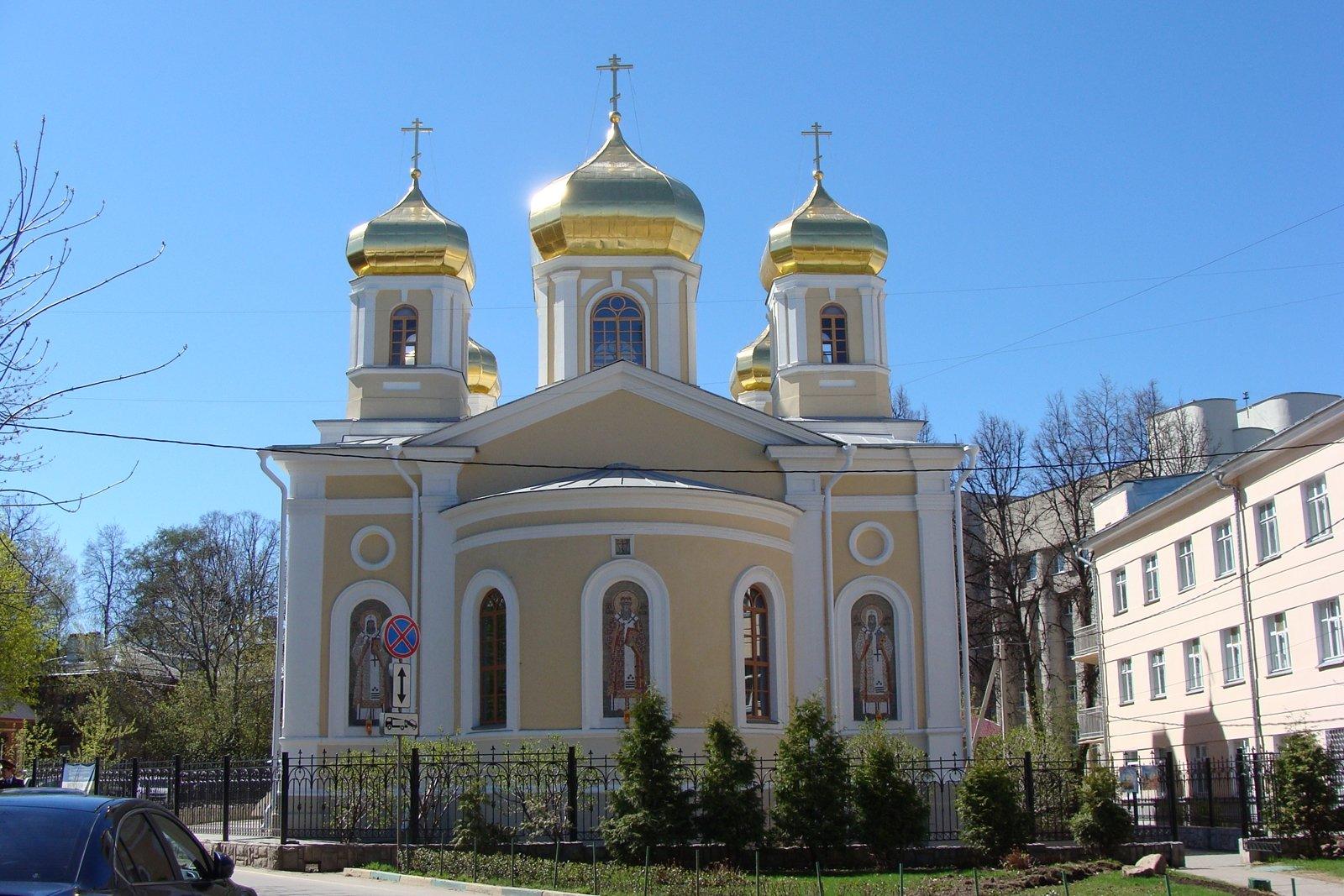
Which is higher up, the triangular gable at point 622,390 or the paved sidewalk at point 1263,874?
the triangular gable at point 622,390

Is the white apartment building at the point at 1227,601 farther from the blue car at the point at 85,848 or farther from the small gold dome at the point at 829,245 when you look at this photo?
the blue car at the point at 85,848

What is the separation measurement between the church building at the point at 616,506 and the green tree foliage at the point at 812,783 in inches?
194

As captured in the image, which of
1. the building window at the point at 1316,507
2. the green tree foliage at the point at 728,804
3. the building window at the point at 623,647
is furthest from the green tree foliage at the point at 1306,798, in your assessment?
the building window at the point at 623,647

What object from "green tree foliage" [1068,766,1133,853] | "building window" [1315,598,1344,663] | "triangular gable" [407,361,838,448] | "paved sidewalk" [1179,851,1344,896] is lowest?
"paved sidewalk" [1179,851,1344,896]

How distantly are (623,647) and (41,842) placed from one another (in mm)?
15240

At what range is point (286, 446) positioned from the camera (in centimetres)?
2395

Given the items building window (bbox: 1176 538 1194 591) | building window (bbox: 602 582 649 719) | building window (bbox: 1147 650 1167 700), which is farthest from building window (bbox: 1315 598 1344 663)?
building window (bbox: 602 582 649 719)

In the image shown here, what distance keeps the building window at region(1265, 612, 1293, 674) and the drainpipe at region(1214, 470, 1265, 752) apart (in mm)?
382

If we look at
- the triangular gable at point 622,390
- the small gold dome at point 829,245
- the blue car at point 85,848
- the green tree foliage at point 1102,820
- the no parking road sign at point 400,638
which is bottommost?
the green tree foliage at point 1102,820

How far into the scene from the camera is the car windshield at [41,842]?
5.99 m

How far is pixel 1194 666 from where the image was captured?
2734 cm

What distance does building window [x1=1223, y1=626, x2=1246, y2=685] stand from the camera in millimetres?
25062

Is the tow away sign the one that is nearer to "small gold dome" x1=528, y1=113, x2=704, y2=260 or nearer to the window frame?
"small gold dome" x1=528, y1=113, x2=704, y2=260

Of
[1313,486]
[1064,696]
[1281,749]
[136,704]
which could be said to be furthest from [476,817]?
[136,704]
